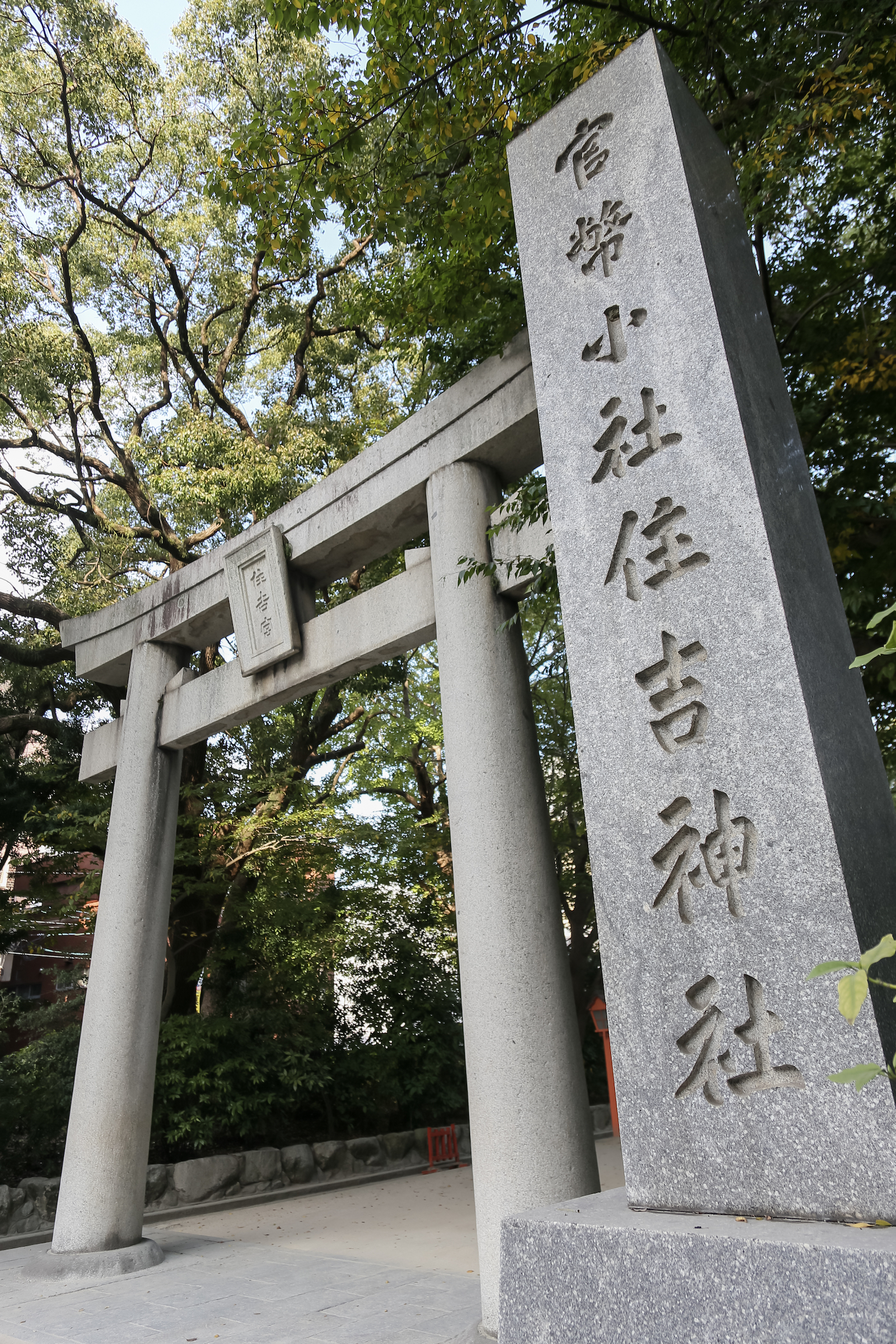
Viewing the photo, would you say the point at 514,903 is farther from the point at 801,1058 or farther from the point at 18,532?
the point at 18,532

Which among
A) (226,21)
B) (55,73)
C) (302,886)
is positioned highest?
(226,21)

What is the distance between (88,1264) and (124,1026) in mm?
1453

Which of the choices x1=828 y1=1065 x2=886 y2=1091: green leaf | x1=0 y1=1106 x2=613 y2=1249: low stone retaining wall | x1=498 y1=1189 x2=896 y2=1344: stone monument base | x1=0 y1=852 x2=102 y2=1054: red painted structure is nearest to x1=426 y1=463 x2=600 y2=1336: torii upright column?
x1=498 y1=1189 x2=896 y2=1344: stone monument base

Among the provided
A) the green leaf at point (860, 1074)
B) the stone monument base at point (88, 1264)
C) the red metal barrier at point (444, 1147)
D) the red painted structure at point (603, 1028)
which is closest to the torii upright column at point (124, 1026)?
the stone monument base at point (88, 1264)

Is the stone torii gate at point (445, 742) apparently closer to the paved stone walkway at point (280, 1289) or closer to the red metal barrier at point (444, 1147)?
the paved stone walkway at point (280, 1289)

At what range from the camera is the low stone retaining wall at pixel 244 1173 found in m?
7.71

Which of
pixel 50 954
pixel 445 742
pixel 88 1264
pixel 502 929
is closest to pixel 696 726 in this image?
pixel 502 929

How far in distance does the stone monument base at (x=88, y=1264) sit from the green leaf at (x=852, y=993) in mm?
6290

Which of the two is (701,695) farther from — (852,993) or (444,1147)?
(444,1147)

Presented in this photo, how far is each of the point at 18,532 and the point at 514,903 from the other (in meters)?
10.4

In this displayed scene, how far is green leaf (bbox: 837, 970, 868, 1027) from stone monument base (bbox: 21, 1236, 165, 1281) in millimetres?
6290

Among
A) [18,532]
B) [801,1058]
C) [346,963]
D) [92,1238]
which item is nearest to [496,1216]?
[801,1058]

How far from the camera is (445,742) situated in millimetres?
4738

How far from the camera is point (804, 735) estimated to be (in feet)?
7.42
